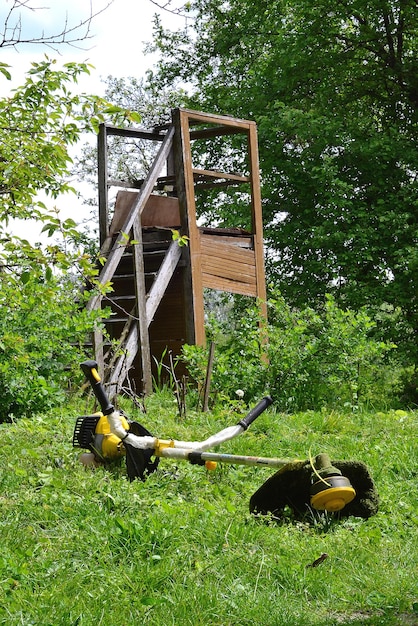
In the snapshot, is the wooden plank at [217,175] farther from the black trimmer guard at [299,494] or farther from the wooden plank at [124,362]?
the black trimmer guard at [299,494]

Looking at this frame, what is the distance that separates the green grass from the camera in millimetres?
3756

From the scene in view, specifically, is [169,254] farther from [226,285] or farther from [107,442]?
[107,442]

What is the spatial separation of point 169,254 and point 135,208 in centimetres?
80

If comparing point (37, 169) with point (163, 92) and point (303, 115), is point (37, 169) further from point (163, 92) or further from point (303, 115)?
point (163, 92)

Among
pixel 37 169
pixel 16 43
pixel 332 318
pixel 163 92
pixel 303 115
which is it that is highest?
pixel 163 92

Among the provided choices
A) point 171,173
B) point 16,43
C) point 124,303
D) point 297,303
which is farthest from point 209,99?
point 16,43

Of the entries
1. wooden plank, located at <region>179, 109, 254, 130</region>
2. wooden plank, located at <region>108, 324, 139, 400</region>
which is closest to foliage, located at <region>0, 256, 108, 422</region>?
wooden plank, located at <region>108, 324, 139, 400</region>

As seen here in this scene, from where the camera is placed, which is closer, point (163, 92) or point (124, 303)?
point (124, 303)

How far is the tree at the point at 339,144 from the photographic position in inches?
710

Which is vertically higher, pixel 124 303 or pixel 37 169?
pixel 37 169

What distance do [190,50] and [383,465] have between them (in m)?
21.3

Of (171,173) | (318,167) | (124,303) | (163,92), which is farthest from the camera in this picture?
(163,92)

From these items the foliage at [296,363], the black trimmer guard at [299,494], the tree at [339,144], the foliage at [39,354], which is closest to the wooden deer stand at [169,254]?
the foliage at [296,363]

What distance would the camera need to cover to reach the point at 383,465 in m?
6.69
